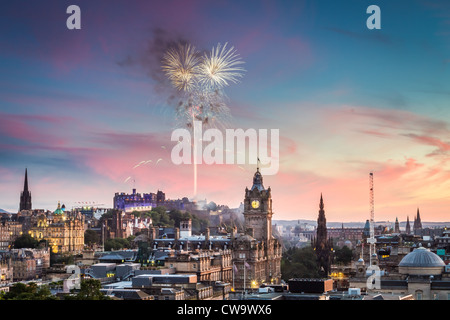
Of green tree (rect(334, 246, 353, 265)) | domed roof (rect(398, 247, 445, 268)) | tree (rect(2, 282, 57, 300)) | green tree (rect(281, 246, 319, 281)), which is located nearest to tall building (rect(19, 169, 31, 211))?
green tree (rect(281, 246, 319, 281))

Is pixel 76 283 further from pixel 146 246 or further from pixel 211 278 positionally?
pixel 146 246

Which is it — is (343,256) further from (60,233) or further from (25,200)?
(25,200)

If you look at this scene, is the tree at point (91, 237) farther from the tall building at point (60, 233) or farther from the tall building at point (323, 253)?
the tall building at point (323, 253)

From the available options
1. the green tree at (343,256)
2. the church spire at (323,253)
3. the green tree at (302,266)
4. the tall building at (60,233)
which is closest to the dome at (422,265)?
the green tree at (302,266)

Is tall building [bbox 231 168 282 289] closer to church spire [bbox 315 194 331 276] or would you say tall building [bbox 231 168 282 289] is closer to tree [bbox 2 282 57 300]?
church spire [bbox 315 194 331 276]

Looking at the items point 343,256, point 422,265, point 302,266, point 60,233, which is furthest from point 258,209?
point 60,233

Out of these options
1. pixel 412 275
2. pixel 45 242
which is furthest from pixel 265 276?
pixel 45 242
